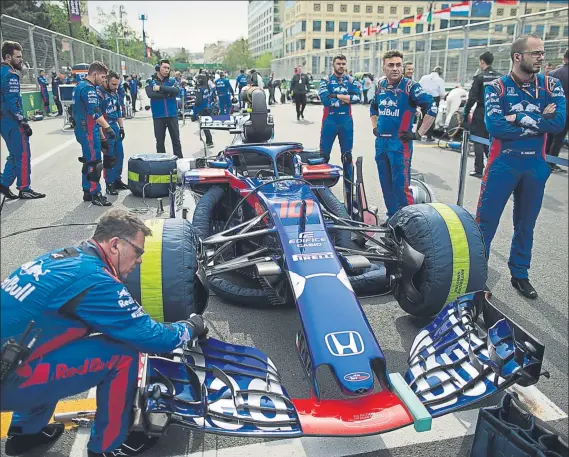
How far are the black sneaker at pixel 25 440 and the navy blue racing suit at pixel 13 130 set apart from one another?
5.52m

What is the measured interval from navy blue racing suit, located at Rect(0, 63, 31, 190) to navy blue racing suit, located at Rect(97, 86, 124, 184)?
3.54ft

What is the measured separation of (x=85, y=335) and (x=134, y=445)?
68cm

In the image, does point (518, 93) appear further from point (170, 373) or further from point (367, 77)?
point (367, 77)

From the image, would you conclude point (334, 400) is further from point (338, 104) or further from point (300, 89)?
point (300, 89)

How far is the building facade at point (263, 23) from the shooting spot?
135000 millimetres

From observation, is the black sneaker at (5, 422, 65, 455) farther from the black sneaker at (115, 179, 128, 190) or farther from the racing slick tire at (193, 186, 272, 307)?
the black sneaker at (115, 179, 128, 190)

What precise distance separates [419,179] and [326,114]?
2057mm

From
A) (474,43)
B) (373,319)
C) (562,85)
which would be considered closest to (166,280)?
(373,319)

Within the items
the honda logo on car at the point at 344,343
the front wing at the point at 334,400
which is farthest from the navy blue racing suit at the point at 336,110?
the honda logo on car at the point at 344,343

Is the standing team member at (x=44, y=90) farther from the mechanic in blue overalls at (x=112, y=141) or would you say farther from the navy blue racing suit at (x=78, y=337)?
the navy blue racing suit at (x=78, y=337)

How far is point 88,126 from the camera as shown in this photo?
6824 mm

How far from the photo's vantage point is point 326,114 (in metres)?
7.71

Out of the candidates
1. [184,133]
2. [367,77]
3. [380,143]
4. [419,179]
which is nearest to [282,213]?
[380,143]

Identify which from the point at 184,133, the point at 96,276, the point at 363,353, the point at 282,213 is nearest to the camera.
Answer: the point at 96,276
